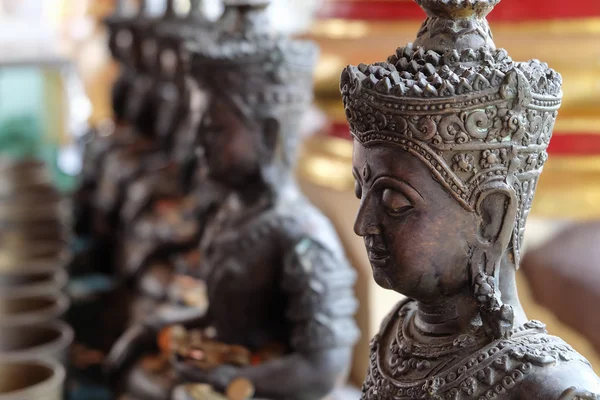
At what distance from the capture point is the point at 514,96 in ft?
3.15

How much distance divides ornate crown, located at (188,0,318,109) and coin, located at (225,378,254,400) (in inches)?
17.6

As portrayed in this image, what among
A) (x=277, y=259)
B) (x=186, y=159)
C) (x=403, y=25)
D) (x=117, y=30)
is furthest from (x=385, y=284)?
(x=117, y=30)

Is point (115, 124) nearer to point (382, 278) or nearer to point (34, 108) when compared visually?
point (34, 108)

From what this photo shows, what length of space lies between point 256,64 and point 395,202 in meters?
0.63

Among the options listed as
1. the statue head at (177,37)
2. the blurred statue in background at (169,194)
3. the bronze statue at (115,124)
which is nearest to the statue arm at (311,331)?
the blurred statue in background at (169,194)

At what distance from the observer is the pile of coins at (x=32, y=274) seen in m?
1.58

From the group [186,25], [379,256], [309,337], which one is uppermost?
[186,25]

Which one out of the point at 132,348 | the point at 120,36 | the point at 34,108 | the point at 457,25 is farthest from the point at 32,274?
the point at 34,108

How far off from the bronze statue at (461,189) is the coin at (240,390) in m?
0.45

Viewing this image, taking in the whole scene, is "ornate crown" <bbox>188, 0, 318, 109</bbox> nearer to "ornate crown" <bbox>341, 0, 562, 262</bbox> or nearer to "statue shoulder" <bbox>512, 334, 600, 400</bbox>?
"ornate crown" <bbox>341, 0, 562, 262</bbox>

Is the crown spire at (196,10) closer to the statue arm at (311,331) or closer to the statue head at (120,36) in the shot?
the statue head at (120,36)

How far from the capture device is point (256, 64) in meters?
1.54

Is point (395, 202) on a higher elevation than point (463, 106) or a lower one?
lower

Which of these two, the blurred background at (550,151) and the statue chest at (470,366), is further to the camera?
the blurred background at (550,151)
